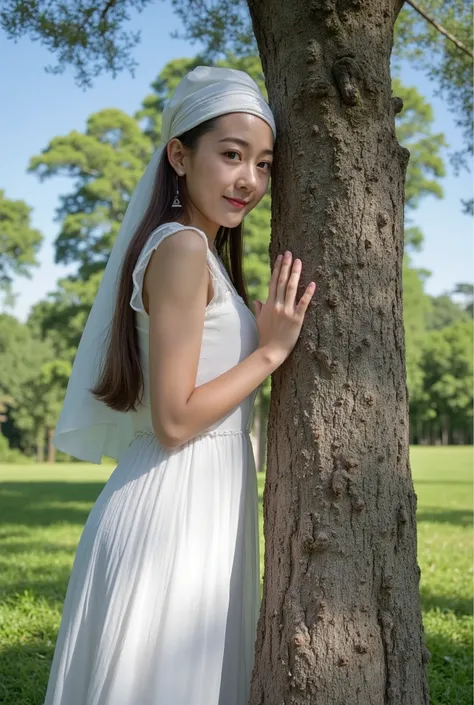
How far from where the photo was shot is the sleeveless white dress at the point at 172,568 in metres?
2.06

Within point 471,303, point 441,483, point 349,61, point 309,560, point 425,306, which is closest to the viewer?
point 309,560

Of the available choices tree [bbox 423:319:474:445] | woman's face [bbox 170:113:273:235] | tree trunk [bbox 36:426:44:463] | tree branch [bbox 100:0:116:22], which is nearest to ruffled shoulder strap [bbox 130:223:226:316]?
woman's face [bbox 170:113:273:235]

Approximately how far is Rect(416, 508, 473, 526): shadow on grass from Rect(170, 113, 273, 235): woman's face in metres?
8.23

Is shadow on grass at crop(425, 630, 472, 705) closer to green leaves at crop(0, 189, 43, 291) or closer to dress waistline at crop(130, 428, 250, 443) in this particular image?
dress waistline at crop(130, 428, 250, 443)

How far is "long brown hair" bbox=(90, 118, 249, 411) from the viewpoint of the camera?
2.22 meters

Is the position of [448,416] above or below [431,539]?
above

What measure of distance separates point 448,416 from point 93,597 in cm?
5014

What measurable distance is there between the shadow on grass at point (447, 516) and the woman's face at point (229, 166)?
8230mm

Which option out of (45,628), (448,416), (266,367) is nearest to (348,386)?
(266,367)

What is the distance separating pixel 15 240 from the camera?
24078mm

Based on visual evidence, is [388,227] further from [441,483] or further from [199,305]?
[441,483]

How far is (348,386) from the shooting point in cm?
215

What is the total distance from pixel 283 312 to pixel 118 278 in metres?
0.54

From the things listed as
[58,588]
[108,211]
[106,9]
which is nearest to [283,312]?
[106,9]
